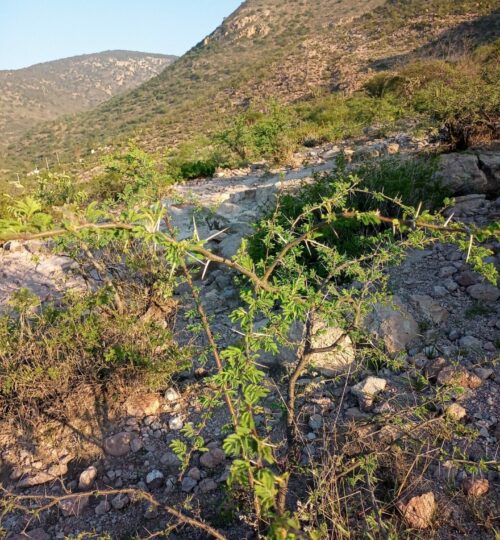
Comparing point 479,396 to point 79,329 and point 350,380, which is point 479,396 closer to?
point 350,380

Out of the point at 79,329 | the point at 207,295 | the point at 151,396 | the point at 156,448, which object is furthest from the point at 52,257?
the point at 156,448

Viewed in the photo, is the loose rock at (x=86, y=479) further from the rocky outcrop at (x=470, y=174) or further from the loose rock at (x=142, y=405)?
the rocky outcrop at (x=470, y=174)

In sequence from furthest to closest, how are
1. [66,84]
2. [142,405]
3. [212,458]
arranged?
[66,84] < [142,405] < [212,458]

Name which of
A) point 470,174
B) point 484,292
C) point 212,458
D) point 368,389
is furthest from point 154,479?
point 470,174

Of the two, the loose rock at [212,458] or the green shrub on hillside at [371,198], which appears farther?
the green shrub on hillside at [371,198]

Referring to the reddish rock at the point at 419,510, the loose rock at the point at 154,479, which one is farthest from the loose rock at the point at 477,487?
the loose rock at the point at 154,479

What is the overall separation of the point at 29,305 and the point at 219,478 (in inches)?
79.4

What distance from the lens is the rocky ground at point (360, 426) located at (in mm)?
2117

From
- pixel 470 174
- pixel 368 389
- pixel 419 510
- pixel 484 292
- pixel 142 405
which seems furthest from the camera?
pixel 470 174

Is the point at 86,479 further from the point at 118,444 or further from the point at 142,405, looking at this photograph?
the point at 142,405

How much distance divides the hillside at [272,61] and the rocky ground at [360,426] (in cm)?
835

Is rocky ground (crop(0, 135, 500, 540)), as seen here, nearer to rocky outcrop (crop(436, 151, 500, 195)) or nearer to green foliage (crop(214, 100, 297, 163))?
rocky outcrop (crop(436, 151, 500, 195))

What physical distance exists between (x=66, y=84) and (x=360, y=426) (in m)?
107

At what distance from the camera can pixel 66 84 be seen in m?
92.2
